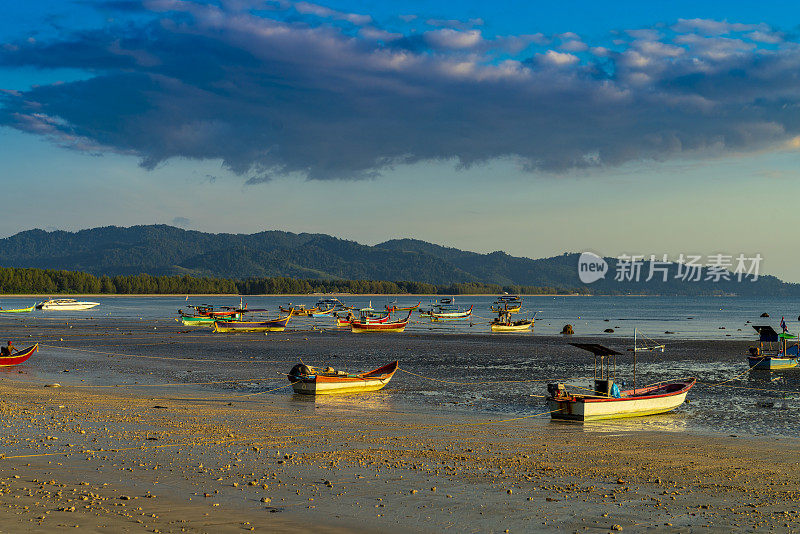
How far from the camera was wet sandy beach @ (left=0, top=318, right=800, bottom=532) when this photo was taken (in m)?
13.9

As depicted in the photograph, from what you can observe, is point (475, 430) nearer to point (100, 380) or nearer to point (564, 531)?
point (564, 531)

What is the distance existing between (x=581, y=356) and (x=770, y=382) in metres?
19.6

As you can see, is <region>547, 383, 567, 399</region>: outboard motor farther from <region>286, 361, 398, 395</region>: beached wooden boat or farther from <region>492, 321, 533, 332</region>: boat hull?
<region>492, 321, 533, 332</region>: boat hull

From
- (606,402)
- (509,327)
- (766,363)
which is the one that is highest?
(606,402)

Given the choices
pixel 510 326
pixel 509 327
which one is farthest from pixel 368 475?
pixel 510 326

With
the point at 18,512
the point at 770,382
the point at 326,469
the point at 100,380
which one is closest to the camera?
the point at 18,512

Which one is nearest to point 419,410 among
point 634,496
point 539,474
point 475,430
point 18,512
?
point 475,430

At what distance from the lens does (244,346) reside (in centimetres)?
7025

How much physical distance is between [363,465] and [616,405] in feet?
45.0

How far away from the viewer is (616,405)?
28.7 metres

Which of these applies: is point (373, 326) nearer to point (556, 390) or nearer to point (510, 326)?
point (510, 326)

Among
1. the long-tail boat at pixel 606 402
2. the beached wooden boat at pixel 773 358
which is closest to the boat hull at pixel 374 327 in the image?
the beached wooden boat at pixel 773 358

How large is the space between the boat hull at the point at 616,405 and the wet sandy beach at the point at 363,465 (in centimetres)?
55

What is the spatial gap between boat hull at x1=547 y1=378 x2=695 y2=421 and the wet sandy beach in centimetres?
55
